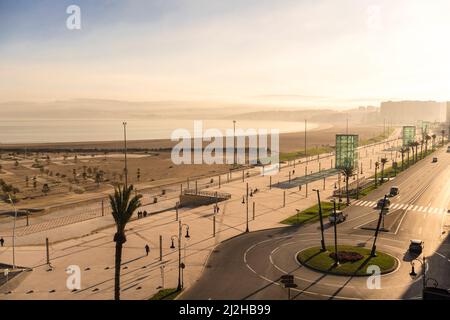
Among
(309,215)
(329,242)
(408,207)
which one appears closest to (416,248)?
(329,242)

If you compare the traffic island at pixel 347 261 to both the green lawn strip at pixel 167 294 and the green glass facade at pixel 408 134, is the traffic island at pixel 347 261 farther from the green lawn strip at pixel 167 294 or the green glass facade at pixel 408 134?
the green glass facade at pixel 408 134

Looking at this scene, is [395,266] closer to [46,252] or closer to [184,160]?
[46,252]

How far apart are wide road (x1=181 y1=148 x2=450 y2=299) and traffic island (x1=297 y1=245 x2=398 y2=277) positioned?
2.64ft

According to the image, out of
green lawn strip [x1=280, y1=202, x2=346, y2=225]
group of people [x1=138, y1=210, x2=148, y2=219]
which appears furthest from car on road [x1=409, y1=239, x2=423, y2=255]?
group of people [x1=138, y1=210, x2=148, y2=219]

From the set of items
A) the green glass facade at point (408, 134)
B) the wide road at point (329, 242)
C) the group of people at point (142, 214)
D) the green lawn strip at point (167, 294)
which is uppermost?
the green glass facade at point (408, 134)

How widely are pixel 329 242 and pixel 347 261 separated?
7.11 metres

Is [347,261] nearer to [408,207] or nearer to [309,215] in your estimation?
[309,215]

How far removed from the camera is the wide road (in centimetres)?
3472

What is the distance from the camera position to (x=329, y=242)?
1911 inches

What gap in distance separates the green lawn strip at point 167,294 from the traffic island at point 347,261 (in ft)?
43.5

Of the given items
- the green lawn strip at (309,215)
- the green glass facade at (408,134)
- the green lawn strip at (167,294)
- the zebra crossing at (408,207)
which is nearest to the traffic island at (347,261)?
the green lawn strip at (309,215)

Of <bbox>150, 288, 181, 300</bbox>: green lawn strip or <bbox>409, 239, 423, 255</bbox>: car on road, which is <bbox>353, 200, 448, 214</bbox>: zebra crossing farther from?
<bbox>150, 288, 181, 300</bbox>: green lawn strip

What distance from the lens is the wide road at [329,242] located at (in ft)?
114
